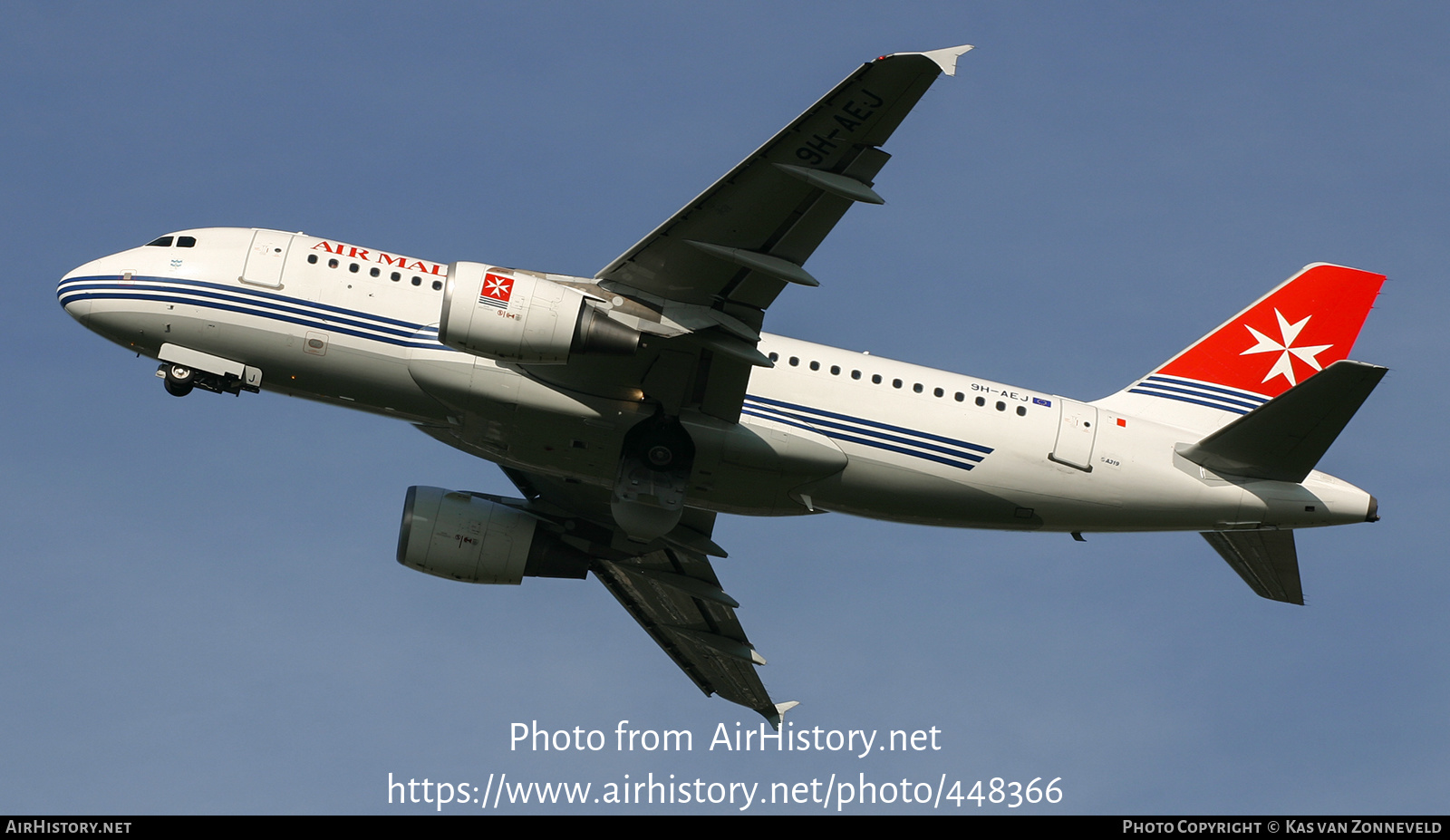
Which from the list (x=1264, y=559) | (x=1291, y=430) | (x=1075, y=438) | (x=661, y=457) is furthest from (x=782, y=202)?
(x=1264, y=559)

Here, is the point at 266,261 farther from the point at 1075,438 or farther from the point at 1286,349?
the point at 1286,349

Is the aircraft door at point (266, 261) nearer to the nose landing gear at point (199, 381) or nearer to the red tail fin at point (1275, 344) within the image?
the nose landing gear at point (199, 381)

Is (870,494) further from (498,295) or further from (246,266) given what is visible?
(246,266)

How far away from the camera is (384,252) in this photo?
30969 mm

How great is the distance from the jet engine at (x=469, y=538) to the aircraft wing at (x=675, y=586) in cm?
93

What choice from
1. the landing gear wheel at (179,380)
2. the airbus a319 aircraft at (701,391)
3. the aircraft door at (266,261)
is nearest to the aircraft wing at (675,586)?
the airbus a319 aircraft at (701,391)

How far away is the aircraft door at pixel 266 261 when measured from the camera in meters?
30.4

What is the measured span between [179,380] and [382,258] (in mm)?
5180

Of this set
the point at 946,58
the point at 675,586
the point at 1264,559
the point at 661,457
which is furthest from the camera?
the point at 675,586

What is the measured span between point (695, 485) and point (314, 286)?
957 cm

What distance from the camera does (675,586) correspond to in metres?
37.1

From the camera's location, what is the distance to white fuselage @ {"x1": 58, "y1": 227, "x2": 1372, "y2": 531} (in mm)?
29594

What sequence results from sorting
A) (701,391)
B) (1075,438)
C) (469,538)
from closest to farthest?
1. (701,391)
2. (1075,438)
3. (469,538)

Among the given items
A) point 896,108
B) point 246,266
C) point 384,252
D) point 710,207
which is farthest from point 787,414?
point 246,266
